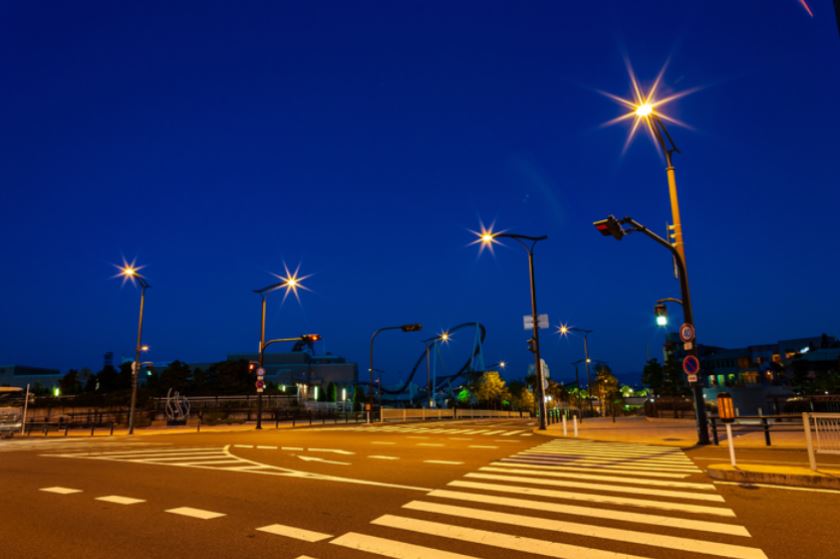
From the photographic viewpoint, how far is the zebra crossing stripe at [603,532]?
5562 mm

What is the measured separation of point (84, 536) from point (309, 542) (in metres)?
2.92

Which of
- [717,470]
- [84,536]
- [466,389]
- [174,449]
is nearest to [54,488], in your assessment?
[84,536]

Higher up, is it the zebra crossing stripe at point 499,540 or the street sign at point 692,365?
the street sign at point 692,365

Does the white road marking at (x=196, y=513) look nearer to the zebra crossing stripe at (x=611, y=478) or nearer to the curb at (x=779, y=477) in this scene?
the zebra crossing stripe at (x=611, y=478)

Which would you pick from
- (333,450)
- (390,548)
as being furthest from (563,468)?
(333,450)

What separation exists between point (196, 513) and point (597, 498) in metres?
5.98

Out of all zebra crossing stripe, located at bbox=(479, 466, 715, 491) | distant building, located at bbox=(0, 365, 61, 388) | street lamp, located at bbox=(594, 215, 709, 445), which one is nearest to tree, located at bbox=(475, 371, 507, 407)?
street lamp, located at bbox=(594, 215, 709, 445)

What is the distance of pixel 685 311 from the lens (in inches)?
704

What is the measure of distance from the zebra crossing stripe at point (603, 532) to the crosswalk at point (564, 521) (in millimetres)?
10

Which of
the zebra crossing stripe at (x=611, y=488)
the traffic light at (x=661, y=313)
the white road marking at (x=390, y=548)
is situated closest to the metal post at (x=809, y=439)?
the zebra crossing stripe at (x=611, y=488)

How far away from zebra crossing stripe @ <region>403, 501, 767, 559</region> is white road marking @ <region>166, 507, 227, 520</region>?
106 inches

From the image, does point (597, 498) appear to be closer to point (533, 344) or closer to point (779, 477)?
point (779, 477)

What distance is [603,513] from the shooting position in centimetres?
735

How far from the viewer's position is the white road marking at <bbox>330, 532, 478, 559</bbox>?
5503 millimetres
